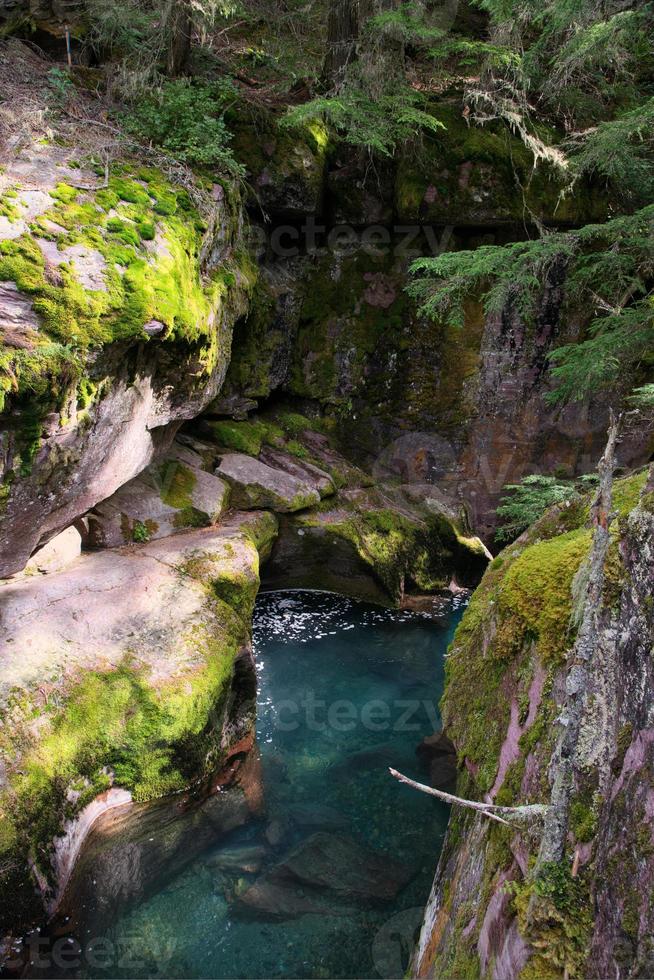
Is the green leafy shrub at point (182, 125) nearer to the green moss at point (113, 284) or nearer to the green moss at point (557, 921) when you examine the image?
the green moss at point (113, 284)

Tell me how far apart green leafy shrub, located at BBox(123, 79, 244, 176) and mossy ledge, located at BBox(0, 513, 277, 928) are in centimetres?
566

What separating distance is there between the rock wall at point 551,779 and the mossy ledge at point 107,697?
291 cm

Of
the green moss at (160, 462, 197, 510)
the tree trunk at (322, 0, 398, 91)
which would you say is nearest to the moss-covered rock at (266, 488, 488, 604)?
the green moss at (160, 462, 197, 510)

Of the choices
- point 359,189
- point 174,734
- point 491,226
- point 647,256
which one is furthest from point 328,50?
point 174,734

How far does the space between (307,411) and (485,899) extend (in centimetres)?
1077

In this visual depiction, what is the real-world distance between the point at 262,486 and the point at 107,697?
197 inches

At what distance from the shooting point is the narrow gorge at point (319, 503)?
3178 millimetres

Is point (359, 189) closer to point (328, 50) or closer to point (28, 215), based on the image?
point (328, 50)

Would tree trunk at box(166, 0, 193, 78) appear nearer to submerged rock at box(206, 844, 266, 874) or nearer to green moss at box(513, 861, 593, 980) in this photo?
submerged rock at box(206, 844, 266, 874)

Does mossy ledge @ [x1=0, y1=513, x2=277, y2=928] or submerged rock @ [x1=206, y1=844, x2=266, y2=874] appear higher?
mossy ledge @ [x1=0, y1=513, x2=277, y2=928]

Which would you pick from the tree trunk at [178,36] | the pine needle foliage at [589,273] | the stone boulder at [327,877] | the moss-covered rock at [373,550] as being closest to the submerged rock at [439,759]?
the stone boulder at [327,877]

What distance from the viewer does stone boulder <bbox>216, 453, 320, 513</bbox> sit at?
10.1m

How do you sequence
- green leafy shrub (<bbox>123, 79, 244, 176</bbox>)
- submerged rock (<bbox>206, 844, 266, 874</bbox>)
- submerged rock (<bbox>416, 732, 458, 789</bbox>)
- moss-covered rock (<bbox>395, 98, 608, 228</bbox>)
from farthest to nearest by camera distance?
moss-covered rock (<bbox>395, 98, 608, 228</bbox>) < green leafy shrub (<bbox>123, 79, 244, 176</bbox>) < submerged rock (<bbox>416, 732, 458, 789</bbox>) < submerged rock (<bbox>206, 844, 266, 874</bbox>)

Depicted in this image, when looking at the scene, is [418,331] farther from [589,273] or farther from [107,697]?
[107,697]
